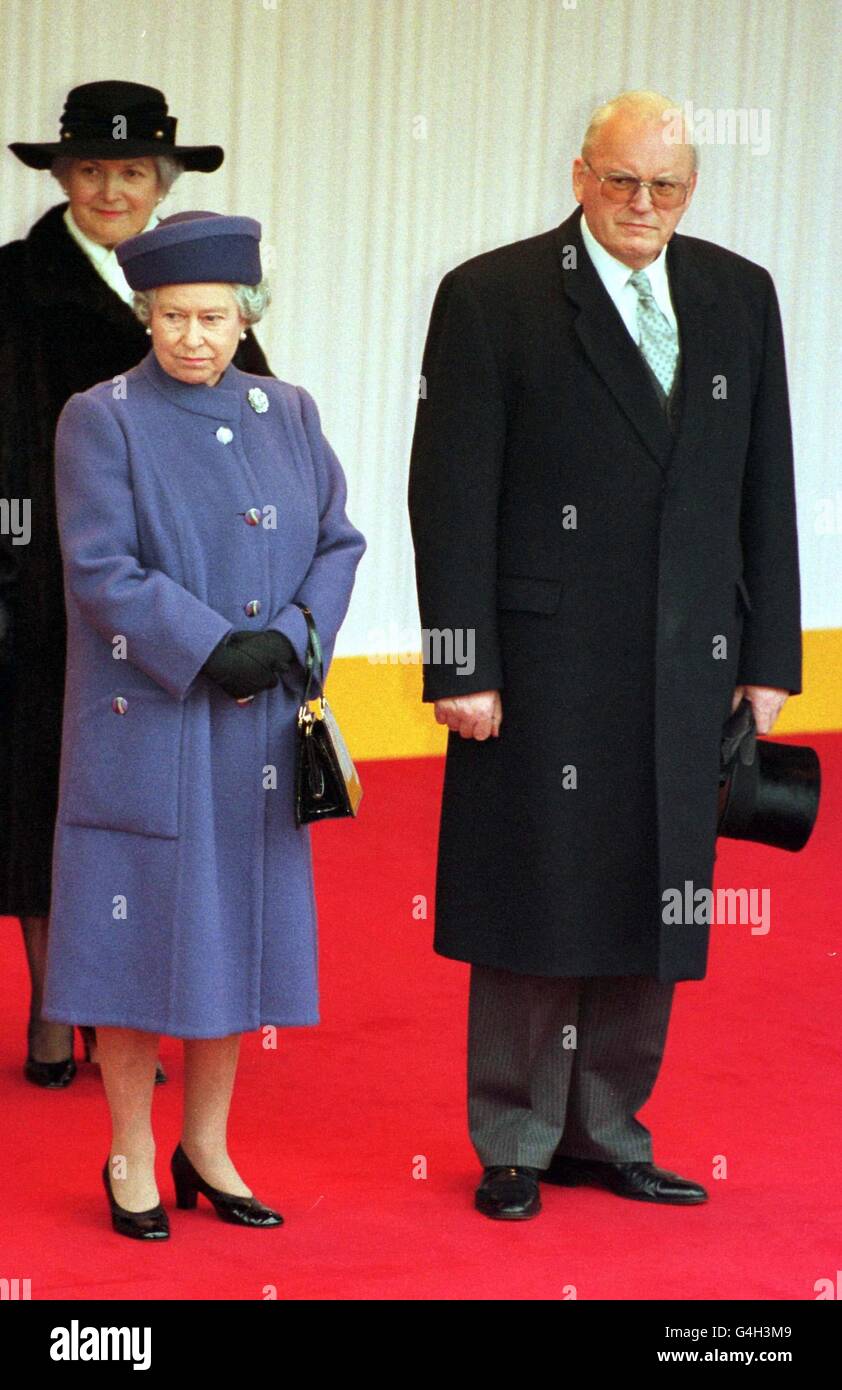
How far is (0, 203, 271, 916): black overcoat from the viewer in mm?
4129

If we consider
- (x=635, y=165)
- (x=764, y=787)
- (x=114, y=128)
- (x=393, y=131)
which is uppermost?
(x=393, y=131)

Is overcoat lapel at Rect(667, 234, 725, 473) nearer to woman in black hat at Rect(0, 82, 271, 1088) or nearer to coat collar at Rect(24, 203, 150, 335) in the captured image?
woman in black hat at Rect(0, 82, 271, 1088)

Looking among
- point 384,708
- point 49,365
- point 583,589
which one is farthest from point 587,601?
point 384,708

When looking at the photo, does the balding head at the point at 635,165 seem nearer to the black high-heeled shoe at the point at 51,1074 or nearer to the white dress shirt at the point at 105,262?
the white dress shirt at the point at 105,262

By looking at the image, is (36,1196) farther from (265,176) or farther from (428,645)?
(265,176)

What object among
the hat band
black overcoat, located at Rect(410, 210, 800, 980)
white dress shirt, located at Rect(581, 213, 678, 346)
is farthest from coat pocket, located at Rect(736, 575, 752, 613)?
the hat band

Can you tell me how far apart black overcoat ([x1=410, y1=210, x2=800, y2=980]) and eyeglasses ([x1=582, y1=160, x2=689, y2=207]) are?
5.9 inches

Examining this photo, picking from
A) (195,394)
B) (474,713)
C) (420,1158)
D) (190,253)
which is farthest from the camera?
(420,1158)

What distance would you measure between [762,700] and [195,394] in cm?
105

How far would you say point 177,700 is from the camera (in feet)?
10.8

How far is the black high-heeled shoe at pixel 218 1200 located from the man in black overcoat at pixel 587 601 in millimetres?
370

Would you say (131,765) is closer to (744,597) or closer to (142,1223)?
(142,1223)

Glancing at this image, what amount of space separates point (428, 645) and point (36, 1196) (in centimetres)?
107

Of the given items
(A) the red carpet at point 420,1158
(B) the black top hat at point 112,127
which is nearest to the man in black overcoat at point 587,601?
(A) the red carpet at point 420,1158
